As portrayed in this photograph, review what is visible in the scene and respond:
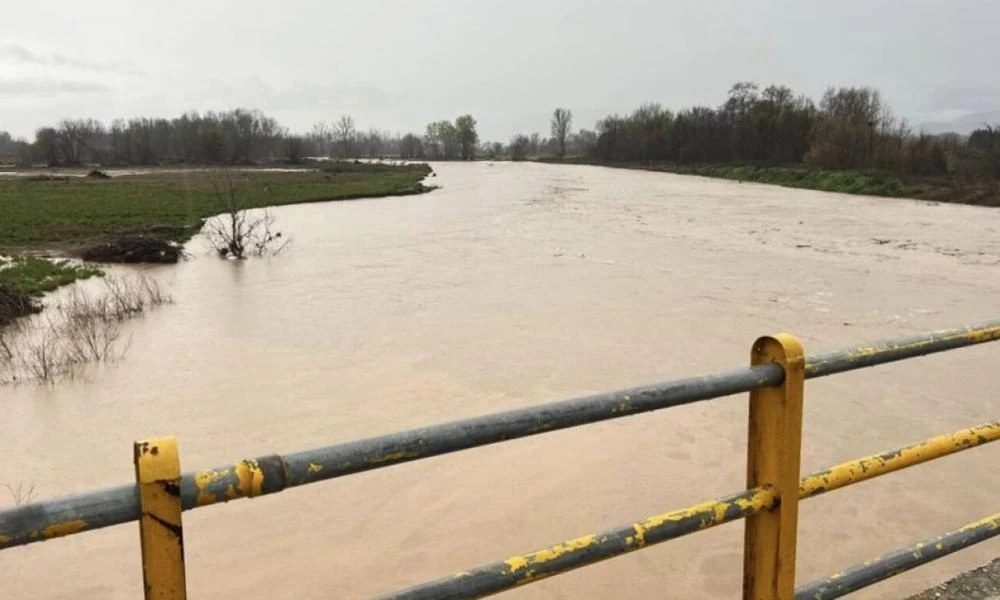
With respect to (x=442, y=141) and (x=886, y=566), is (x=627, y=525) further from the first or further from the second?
(x=442, y=141)

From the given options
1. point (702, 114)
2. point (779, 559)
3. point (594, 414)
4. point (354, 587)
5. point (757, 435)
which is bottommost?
point (354, 587)

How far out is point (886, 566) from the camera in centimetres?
230

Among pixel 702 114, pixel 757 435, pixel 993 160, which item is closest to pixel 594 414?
pixel 757 435

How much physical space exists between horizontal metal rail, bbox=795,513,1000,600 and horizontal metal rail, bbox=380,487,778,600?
0.41 m

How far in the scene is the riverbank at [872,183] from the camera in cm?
3991

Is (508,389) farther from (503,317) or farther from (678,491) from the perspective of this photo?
(503,317)

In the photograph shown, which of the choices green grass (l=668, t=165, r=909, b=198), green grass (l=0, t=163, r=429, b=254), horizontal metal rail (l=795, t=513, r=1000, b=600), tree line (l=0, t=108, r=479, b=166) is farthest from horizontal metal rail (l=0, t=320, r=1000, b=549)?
tree line (l=0, t=108, r=479, b=166)

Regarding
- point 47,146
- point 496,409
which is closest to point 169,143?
point 47,146

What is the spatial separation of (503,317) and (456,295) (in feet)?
7.74

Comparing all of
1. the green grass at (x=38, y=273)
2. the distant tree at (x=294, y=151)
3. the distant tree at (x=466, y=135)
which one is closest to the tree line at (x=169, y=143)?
the distant tree at (x=294, y=151)

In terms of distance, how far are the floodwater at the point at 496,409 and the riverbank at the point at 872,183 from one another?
21568 millimetres

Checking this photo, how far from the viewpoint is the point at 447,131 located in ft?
563

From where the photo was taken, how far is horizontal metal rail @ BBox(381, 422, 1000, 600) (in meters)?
1.60

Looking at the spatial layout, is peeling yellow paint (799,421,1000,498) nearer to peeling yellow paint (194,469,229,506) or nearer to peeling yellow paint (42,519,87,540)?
peeling yellow paint (194,469,229,506)
